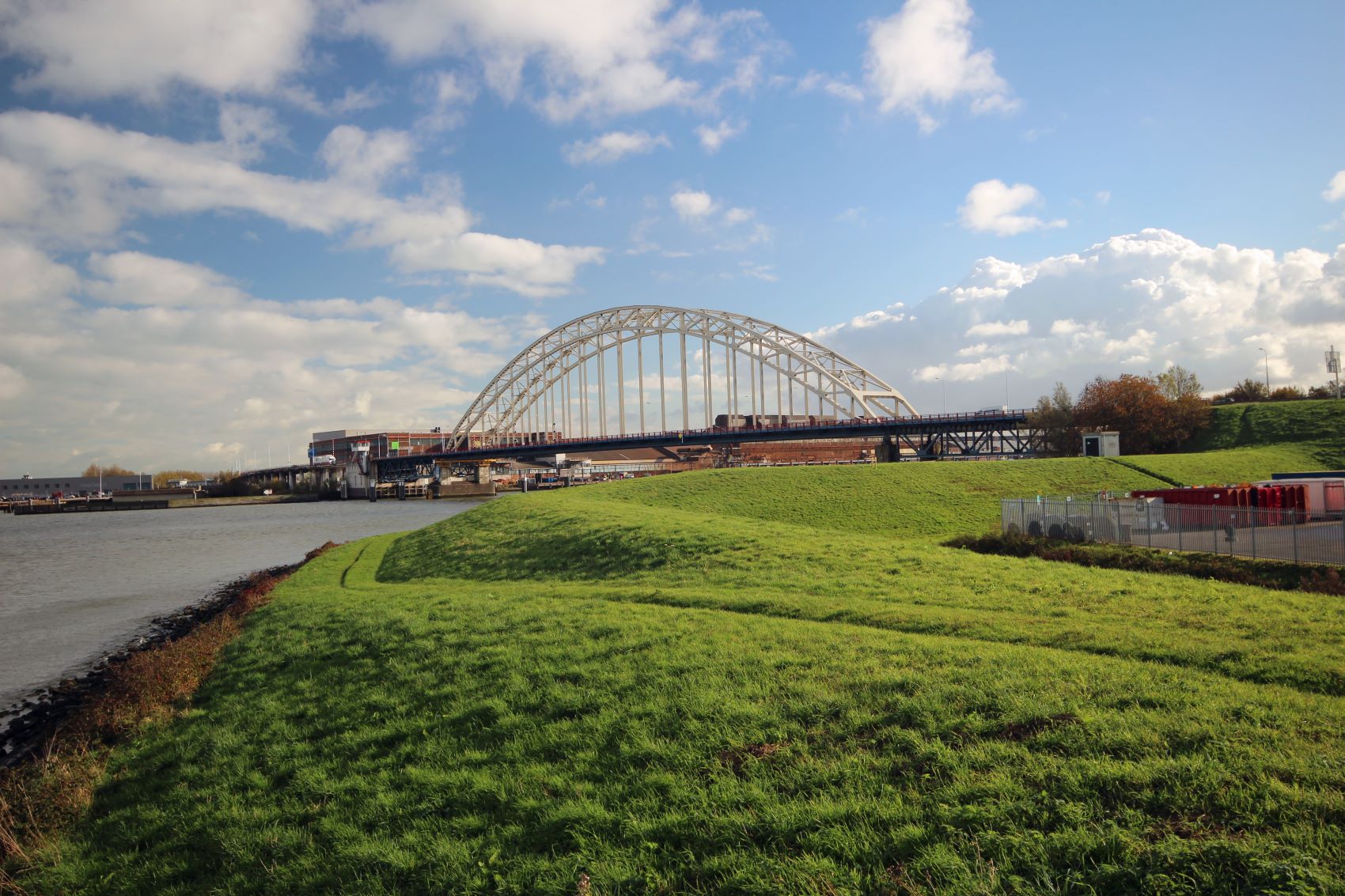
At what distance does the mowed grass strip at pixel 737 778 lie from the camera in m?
6.17

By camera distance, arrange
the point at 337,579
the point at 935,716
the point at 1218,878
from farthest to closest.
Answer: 1. the point at 337,579
2. the point at 935,716
3. the point at 1218,878

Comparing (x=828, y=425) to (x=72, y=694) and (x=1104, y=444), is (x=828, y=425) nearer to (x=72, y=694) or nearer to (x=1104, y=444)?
(x=1104, y=444)

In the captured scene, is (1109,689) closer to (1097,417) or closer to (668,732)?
(668,732)

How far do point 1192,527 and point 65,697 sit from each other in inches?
1127

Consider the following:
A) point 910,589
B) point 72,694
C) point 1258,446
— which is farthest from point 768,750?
point 1258,446

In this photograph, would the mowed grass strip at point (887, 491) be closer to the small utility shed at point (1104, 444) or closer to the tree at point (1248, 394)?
the small utility shed at point (1104, 444)

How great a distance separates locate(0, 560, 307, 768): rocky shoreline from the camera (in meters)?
14.1

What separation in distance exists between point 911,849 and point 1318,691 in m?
5.96

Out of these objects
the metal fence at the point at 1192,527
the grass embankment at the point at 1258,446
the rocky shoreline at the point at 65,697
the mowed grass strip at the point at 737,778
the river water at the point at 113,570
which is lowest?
the river water at the point at 113,570

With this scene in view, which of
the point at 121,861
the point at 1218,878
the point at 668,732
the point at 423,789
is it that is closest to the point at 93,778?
the point at 121,861

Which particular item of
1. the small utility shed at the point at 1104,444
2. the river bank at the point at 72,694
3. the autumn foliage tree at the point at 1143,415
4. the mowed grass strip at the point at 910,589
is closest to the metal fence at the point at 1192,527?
the mowed grass strip at the point at 910,589

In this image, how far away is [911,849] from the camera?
6.40 metres

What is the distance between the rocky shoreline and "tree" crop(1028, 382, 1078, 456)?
200 ft

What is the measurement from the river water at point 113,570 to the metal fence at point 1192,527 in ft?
89.8
